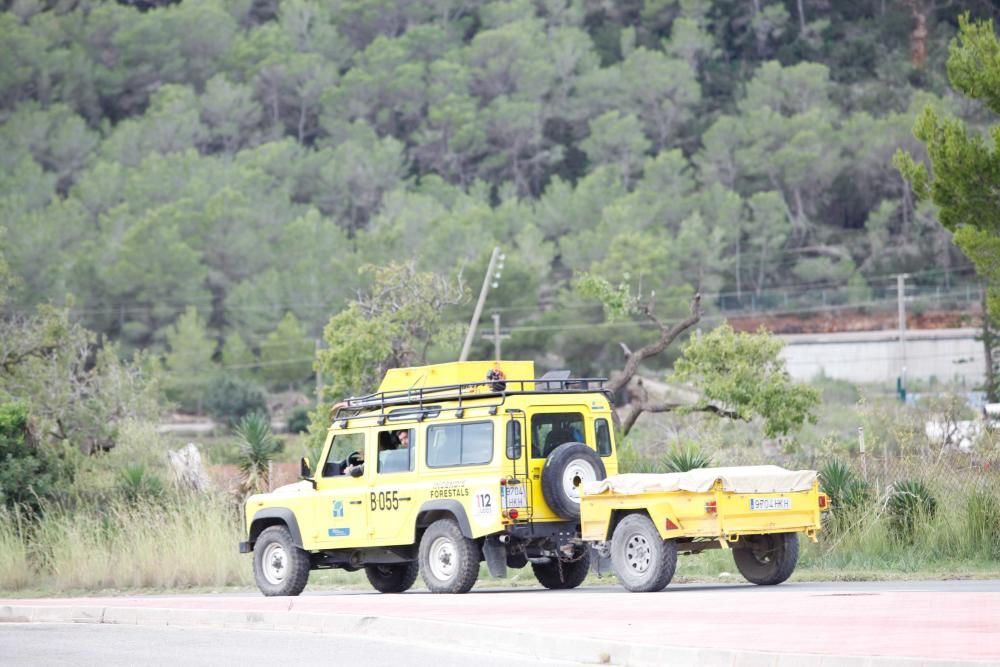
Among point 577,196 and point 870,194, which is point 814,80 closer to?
point 870,194

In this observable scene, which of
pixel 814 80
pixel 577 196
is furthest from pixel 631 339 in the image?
pixel 814 80

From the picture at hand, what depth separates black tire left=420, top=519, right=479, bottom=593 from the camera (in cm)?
1716

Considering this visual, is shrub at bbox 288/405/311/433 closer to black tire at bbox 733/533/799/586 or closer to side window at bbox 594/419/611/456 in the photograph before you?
side window at bbox 594/419/611/456

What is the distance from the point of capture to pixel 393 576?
64.5 ft

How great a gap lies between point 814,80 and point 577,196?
2794cm

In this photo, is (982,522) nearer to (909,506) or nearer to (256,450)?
(909,506)

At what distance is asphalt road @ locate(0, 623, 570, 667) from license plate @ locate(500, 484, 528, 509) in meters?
3.66

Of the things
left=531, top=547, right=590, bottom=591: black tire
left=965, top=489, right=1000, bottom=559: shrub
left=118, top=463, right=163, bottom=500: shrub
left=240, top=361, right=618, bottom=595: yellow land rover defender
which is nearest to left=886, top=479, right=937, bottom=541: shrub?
left=965, top=489, right=1000, bottom=559: shrub

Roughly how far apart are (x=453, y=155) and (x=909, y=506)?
4521 inches

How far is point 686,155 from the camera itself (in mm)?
132625

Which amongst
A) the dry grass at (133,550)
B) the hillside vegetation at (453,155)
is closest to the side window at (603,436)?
the dry grass at (133,550)

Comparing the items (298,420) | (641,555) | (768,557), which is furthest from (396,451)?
(298,420)

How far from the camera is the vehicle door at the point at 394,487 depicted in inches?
701

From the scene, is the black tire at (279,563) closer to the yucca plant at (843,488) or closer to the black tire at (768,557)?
the black tire at (768,557)
